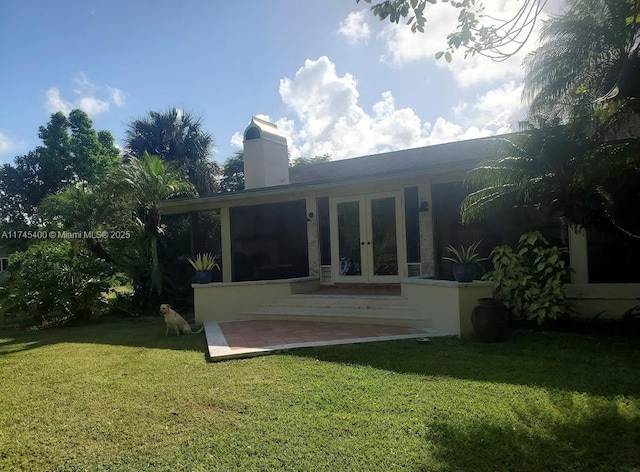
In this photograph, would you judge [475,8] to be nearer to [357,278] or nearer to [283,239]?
[357,278]

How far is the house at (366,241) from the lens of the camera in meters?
8.48

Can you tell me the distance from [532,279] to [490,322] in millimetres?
1569

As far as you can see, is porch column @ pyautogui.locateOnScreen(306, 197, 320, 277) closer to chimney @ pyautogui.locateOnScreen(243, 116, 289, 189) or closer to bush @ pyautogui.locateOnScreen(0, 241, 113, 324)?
chimney @ pyautogui.locateOnScreen(243, 116, 289, 189)

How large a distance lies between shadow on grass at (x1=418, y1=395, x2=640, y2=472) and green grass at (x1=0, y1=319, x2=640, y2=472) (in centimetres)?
1

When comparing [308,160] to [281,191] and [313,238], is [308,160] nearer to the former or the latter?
[313,238]

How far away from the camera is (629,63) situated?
22.5 ft

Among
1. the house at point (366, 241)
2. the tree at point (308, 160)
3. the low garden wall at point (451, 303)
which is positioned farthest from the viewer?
the tree at point (308, 160)

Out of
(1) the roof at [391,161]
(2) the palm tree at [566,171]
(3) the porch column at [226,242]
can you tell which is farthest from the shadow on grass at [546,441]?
(3) the porch column at [226,242]

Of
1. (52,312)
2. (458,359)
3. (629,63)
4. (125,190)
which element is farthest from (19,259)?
(629,63)

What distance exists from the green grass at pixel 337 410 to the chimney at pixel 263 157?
33.5ft

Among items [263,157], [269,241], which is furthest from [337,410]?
[263,157]

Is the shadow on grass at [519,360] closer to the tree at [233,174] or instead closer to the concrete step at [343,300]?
the concrete step at [343,300]

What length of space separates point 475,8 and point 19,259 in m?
11.9

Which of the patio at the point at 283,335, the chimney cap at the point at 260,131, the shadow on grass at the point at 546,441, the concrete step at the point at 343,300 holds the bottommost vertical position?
the shadow on grass at the point at 546,441
